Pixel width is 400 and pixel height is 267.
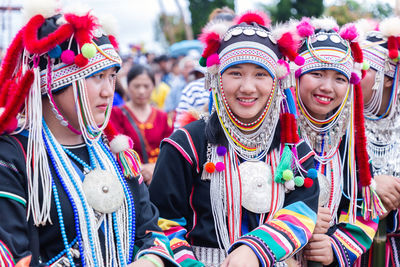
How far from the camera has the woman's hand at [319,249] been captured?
2633mm

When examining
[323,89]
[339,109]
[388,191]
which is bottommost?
[388,191]

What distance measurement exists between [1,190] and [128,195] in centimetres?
58

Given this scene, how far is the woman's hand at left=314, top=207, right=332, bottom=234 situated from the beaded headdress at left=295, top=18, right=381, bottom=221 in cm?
34

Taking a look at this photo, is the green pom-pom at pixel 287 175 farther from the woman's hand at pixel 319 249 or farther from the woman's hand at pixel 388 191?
the woman's hand at pixel 388 191

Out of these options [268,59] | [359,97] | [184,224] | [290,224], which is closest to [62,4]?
[268,59]

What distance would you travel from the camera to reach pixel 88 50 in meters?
1.94

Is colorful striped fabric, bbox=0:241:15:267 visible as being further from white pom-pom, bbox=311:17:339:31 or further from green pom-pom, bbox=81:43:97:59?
white pom-pom, bbox=311:17:339:31

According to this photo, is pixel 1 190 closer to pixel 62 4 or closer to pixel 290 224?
pixel 62 4

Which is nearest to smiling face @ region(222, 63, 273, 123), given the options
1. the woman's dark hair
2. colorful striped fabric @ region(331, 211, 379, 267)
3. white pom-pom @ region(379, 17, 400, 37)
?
colorful striped fabric @ region(331, 211, 379, 267)

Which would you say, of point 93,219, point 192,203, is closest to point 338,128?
point 192,203

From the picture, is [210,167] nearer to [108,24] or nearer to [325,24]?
[108,24]

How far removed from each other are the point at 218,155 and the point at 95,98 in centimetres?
78

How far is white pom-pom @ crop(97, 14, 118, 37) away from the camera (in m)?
2.15

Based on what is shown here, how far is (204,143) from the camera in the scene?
253 cm
